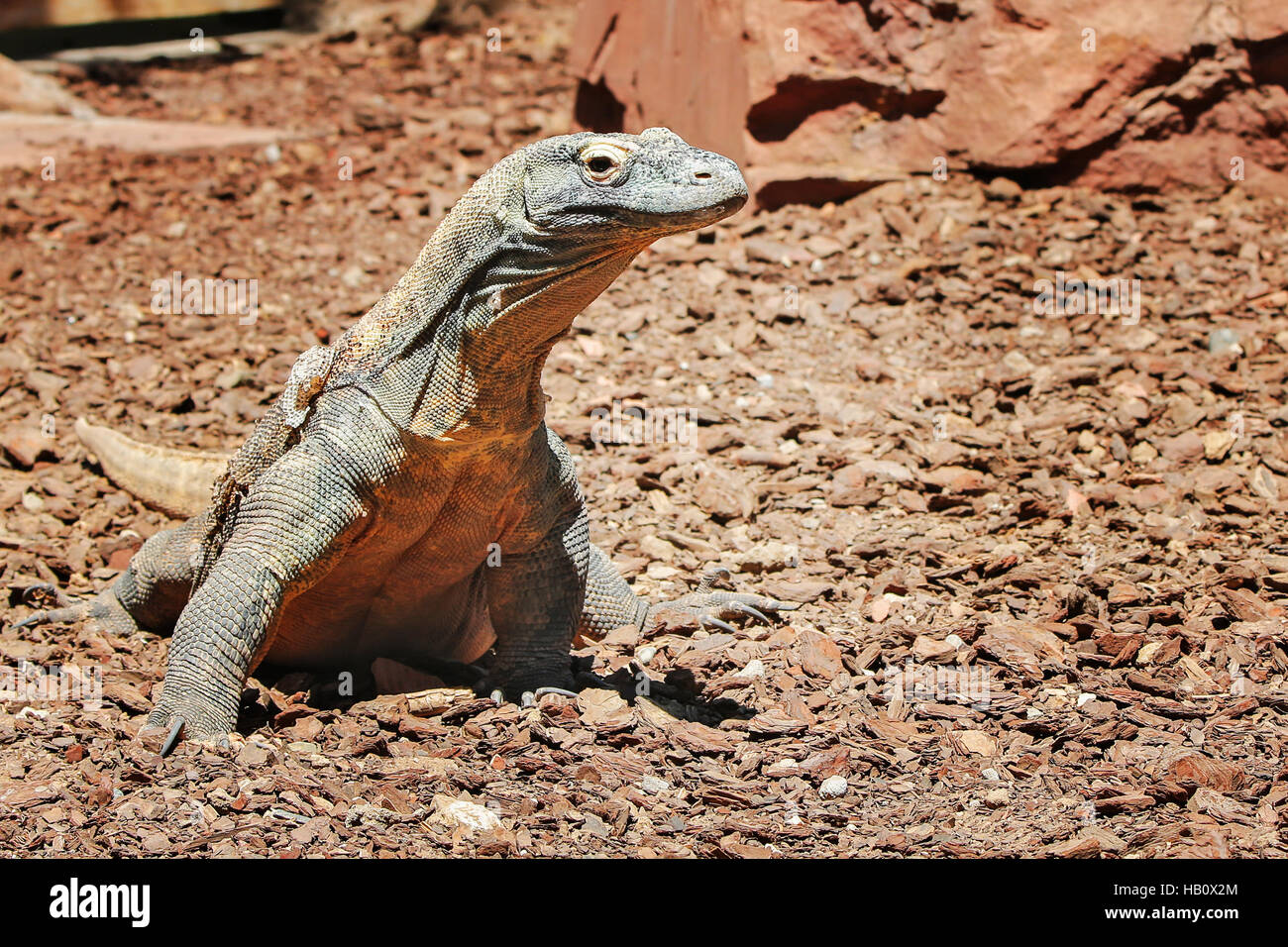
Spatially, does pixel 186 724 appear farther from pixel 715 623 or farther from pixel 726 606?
pixel 726 606

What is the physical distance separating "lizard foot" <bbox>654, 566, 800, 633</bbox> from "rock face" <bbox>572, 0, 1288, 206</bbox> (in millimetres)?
4566

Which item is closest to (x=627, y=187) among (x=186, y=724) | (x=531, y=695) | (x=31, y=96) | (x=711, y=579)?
(x=531, y=695)

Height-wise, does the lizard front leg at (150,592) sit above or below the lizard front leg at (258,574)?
below

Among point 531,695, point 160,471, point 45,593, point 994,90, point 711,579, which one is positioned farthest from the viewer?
point 994,90

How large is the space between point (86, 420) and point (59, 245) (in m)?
3.06

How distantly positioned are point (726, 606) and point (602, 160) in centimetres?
235

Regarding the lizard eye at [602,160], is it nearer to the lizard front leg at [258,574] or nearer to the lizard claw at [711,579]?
the lizard front leg at [258,574]

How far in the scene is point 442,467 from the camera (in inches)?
169

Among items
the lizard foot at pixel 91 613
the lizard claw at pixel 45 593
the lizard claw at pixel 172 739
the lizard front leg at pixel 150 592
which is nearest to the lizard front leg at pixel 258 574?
the lizard claw at pixel 172 739

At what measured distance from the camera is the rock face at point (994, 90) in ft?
29.8

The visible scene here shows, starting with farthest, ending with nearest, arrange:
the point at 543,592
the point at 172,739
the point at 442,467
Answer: the point at 543,592 < the point at 442,467 < the point at 172,739

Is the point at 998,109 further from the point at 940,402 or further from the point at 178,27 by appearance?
the point at 178,27

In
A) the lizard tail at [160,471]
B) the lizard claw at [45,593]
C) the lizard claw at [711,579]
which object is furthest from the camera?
the lizard tail at [160,471]
